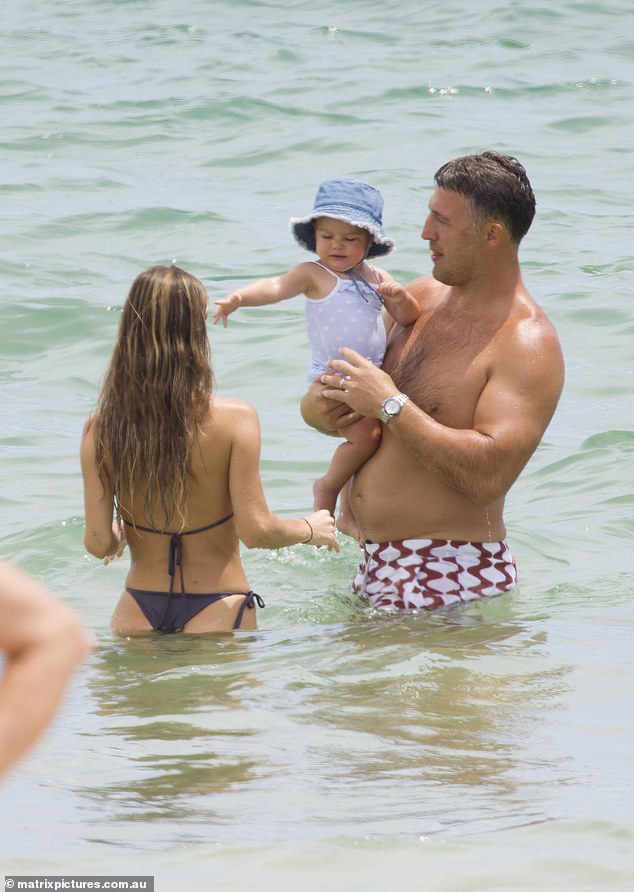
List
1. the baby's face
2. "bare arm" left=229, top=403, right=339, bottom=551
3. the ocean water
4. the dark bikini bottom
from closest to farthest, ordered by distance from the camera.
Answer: the ocean water < "bare arm" left=229, top=403, right=339, bottom=551 < the dark bikini bottom < the baby's face

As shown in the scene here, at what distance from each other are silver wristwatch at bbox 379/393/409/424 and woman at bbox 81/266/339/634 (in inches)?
18.4

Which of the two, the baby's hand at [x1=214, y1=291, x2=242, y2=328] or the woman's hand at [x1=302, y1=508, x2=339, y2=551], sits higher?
the baby's hand at [x1=214, y1=291, x2=242, y2=328]

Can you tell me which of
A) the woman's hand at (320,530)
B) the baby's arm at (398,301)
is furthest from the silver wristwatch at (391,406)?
the baby's arm at (398,301)

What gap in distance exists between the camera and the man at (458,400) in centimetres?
533

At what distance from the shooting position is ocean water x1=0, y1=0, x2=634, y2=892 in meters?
3.75

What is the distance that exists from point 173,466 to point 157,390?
25 centimetres

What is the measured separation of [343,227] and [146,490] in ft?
4.23

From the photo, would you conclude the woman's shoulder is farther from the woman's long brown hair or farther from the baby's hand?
the baby's hand

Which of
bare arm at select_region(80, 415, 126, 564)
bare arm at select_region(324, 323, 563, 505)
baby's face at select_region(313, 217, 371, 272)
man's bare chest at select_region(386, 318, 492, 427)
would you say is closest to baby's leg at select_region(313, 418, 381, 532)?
man's bare chest at select_region(386, 318, 492, 427)

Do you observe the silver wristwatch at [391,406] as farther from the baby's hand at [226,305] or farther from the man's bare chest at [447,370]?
the baby's hand at [226,305]

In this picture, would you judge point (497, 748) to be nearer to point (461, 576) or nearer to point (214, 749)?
point (214, 749)

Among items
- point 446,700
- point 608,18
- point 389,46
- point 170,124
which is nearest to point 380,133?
point 170,124

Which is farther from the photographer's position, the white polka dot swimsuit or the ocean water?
the white polka dot swimsuit

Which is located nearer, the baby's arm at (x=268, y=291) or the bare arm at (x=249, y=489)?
the bare arm at (x=249, y=489)
